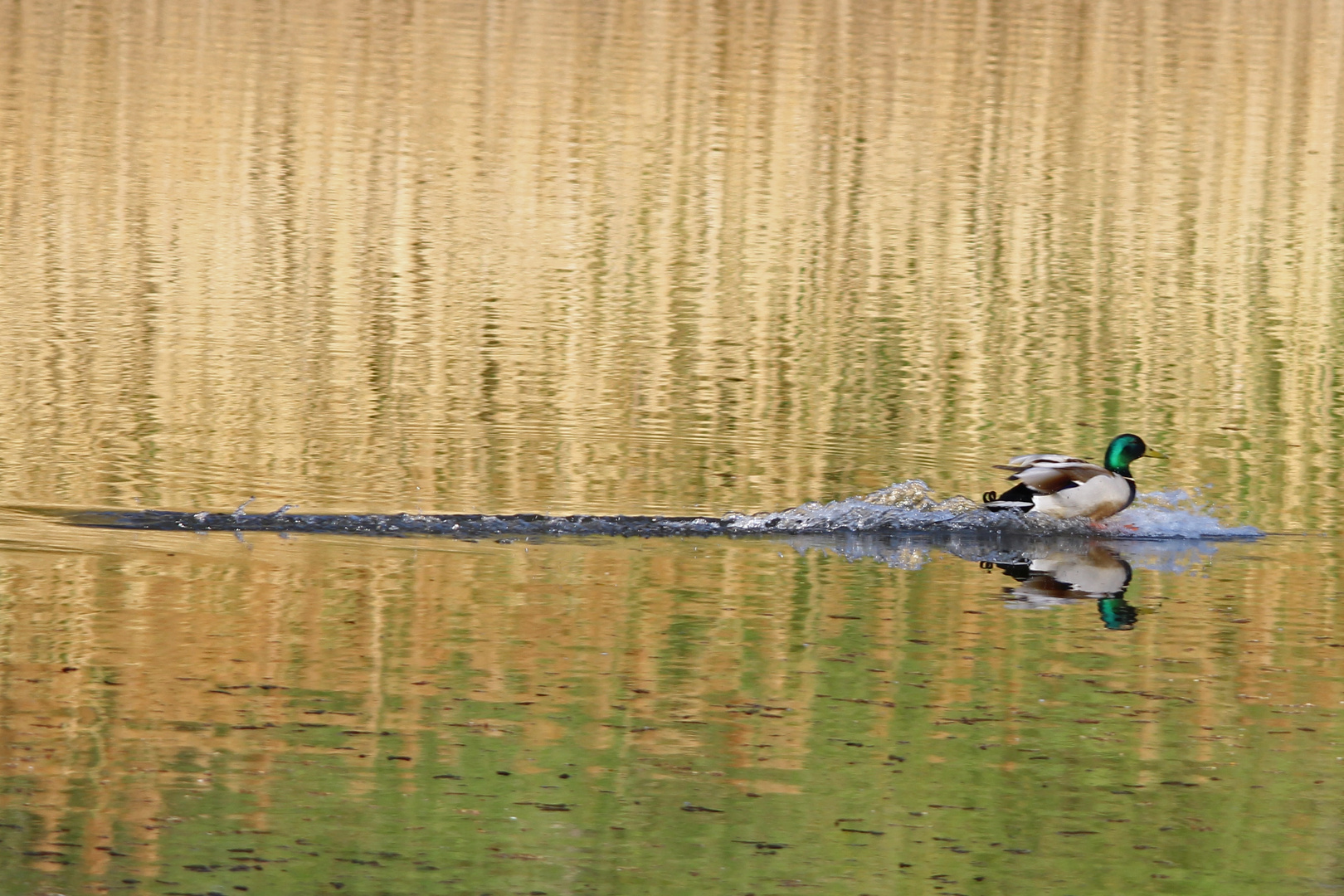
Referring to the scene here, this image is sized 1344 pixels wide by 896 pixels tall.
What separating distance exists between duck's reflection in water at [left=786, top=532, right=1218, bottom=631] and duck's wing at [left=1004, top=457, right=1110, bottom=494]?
12.1 inches

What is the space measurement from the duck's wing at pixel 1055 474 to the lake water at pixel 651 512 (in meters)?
0.28

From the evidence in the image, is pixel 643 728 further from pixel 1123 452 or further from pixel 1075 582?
pixel 1123 452

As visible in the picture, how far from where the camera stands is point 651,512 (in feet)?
38.1

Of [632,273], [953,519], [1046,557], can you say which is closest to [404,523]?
[953,519]

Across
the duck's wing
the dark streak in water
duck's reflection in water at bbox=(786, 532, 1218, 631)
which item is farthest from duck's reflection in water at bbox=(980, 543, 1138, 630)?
the dark streak in water

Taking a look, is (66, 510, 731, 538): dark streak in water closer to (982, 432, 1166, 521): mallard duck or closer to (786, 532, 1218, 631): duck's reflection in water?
(786, 532, 1218, 631): duck's reflection in water

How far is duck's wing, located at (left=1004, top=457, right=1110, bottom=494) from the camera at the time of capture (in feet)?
38.6

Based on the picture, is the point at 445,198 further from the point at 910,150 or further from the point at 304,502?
the point at 304,502

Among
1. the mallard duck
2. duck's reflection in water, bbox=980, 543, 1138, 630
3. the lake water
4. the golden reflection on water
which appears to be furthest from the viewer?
the golden reflection on water

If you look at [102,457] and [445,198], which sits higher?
[445,198]

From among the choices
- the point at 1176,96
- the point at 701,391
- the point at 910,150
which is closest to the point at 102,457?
the point at 701,391

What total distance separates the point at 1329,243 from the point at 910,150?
7.14 meters

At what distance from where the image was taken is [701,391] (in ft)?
49.4

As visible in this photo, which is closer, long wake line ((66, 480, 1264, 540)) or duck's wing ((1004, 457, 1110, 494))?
long wake line ((66, 480, 1264, 540))
